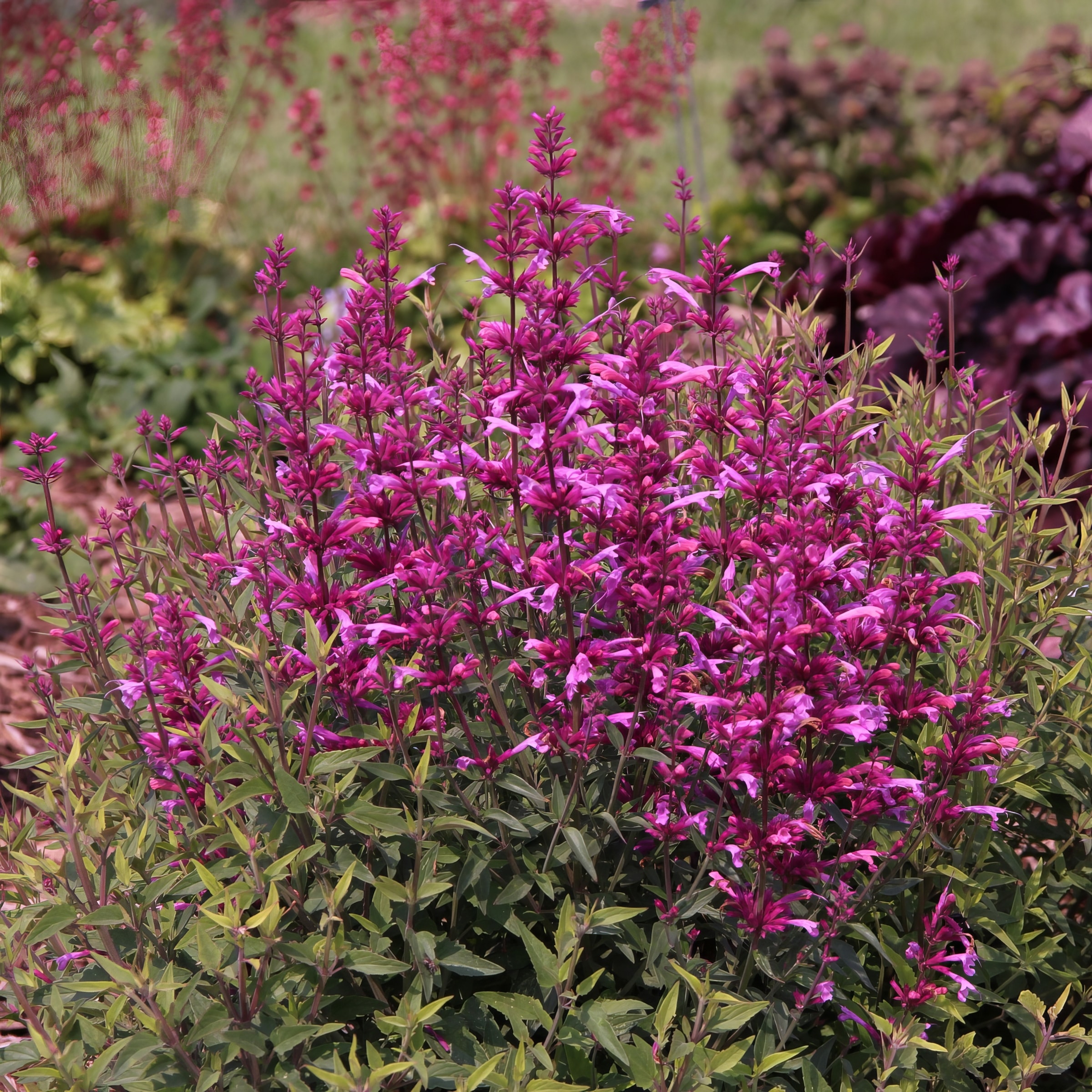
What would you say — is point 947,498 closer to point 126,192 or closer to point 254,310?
point 254,310

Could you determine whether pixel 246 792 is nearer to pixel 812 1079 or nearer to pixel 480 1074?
pixel 480 1074

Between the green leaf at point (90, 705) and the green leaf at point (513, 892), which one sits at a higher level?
the green leaf at point (90, 705)

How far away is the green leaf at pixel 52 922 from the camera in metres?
1.69

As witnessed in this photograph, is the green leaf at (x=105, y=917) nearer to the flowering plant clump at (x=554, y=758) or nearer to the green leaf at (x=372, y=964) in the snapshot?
the flowering plant clump at (x=554, y=758)

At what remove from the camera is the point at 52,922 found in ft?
5.55

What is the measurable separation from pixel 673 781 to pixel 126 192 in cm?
574

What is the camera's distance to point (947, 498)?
7.84ft

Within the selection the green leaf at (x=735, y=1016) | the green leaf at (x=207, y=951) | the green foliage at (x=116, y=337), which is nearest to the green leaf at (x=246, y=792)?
the green leaf at (x=207, y=951)

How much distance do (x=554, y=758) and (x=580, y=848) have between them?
0.93 feet

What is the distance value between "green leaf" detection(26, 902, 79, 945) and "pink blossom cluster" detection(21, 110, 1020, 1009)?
0.82 ft

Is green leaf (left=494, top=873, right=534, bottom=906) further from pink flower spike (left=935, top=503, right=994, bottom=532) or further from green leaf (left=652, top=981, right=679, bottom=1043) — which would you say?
pink flower spike (left=935, top=503, right=994, bottom=532)

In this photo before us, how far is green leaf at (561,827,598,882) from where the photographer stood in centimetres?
161

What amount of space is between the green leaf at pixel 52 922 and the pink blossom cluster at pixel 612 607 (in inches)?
9.8

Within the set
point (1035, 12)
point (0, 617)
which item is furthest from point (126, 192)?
point (1035, 12)
